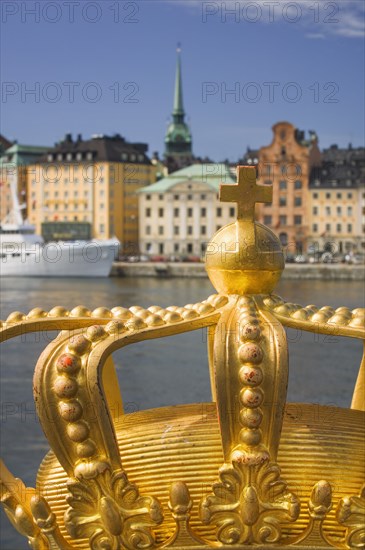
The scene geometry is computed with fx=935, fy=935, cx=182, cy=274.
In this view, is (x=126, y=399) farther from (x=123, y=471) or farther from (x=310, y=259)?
(x=310, y=259)

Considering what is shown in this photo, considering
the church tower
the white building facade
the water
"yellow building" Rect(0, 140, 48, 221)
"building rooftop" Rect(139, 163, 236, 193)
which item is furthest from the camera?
the church tower

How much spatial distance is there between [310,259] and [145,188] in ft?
45.0

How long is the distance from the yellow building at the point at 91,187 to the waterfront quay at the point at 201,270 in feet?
24.5

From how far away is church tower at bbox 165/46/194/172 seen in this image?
242 feet

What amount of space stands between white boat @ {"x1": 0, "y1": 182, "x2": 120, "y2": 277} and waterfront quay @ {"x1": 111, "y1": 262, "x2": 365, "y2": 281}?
1355mm

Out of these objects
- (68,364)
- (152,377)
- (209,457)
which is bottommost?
(152,377)

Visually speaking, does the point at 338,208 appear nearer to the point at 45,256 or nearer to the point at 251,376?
the point at 45,256

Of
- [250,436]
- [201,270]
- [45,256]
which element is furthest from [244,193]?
[201,270]

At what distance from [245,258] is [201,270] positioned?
50365 mm

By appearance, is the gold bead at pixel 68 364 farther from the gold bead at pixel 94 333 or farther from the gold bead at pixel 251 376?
the gold bead at pixel 251 376

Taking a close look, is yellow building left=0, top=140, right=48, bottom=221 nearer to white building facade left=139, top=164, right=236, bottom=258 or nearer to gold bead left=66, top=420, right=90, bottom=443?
white building facade left=139, top=164, right=236, bottom=258

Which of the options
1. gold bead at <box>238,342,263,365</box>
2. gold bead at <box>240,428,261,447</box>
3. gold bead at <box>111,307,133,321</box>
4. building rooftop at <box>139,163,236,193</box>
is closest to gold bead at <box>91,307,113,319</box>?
gold bead at <box>111,307,133,321</box>

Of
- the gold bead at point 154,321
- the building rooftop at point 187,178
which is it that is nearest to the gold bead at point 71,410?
the gold bead at point 154,321

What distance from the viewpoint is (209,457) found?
3.27 m
